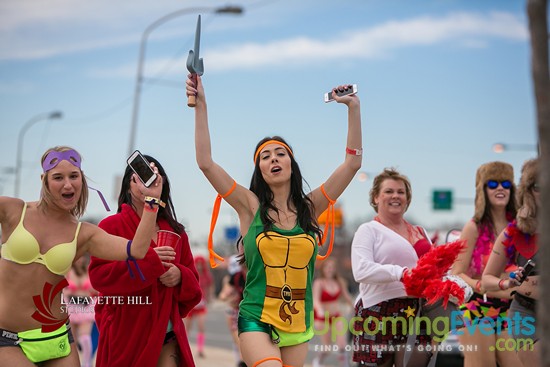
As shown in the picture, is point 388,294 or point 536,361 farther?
point 388,294

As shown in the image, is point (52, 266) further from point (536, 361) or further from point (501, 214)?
point (501, 214)

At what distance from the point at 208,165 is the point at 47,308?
5.05ft

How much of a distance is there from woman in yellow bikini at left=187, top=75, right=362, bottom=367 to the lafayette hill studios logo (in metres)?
1.34

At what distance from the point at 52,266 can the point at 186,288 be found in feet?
3.61

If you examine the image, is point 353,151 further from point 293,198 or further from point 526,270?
point 526,270

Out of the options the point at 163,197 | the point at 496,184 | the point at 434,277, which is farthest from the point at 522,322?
the point at 163,197

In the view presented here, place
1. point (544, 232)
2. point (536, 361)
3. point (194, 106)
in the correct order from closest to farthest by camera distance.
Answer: point (544, 232), point (194, 106), point (536, 361)

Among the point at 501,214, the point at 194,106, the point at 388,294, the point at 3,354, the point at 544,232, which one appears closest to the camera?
the point at 544,232

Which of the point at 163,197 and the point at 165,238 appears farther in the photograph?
the point at 163,197

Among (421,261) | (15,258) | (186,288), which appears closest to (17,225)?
(15,258)

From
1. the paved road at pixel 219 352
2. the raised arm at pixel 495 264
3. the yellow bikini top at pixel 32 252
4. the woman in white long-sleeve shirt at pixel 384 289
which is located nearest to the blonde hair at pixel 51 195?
the yellow bikini top at pixel 32 252

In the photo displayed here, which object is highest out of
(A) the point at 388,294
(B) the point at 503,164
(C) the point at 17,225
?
(B) the point at 503,164

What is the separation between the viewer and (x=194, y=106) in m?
6.45

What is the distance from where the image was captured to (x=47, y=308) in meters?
5.88
